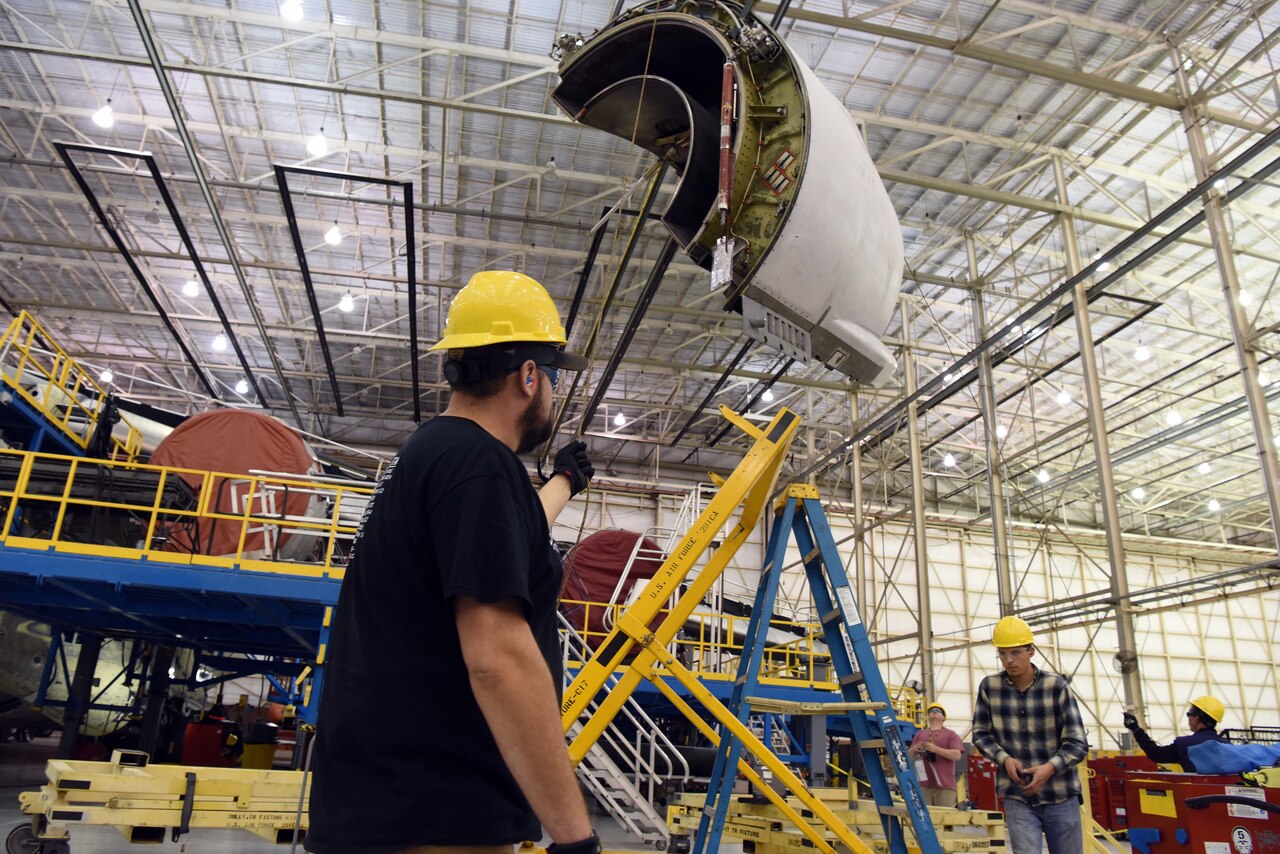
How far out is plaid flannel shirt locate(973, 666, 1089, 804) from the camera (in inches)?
211

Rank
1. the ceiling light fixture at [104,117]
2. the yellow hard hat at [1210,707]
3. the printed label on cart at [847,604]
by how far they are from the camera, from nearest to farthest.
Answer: the printed label on cart at [847,604] < the yellow hard hat at [1210,707] < the ceiling light fixture at [104,117]

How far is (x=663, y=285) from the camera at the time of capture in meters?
22.1

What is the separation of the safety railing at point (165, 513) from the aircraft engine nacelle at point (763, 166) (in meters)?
7.04

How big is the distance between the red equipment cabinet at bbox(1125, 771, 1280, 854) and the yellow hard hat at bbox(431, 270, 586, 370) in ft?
21.4

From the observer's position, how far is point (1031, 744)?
564 centimetres

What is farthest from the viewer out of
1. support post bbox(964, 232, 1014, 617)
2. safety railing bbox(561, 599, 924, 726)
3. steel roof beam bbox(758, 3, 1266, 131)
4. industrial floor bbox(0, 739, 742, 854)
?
support post bbox(964, 232, 1014, 617)

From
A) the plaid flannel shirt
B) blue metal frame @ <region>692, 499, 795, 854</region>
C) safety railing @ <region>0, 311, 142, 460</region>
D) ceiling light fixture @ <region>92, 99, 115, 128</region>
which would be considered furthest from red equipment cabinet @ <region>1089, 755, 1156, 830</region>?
ceiling light fixture @ <region>92, 99, 115, 128</region>

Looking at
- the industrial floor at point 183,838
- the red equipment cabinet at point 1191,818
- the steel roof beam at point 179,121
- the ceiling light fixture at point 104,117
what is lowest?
the industrial floor at point 183,838

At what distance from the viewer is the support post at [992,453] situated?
16.2 meters

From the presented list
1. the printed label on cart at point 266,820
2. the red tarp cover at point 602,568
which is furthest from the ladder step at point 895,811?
the red tarp cover at point 602,568

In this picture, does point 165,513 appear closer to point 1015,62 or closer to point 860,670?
point 860,670

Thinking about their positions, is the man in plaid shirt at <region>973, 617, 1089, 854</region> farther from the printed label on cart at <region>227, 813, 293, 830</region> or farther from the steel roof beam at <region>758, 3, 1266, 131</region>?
the steel roof beam at <region>758, 3, 1266, 131</region>

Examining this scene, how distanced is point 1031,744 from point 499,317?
5252 mm

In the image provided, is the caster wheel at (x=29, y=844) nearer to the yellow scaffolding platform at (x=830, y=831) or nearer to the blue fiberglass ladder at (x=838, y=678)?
the blue fiberglass ladder at (x=838, y=678)
